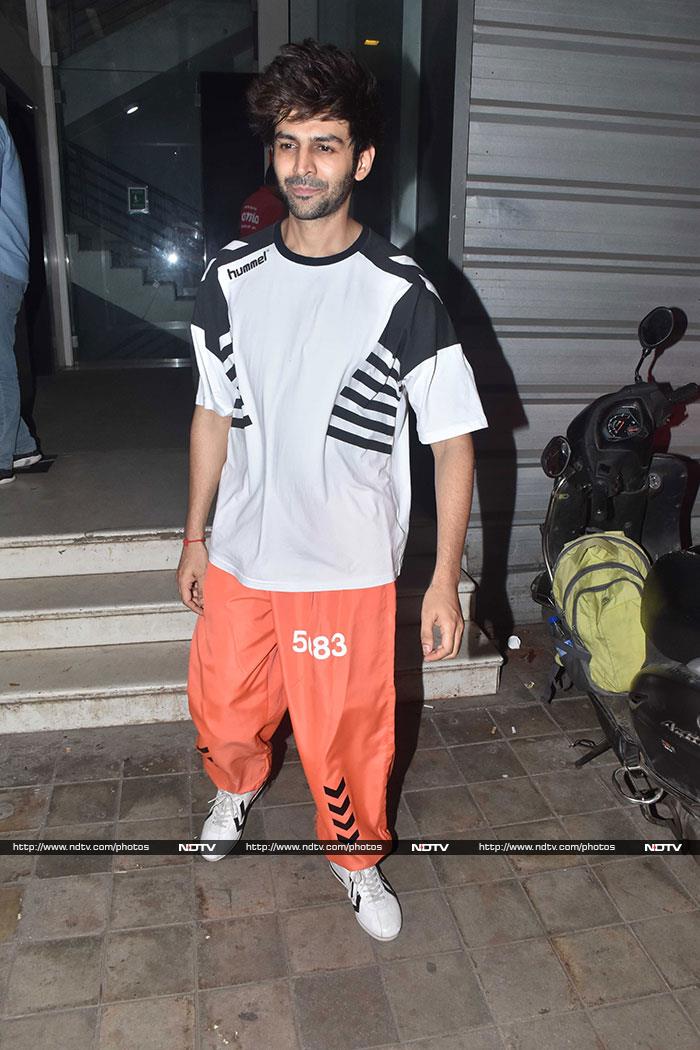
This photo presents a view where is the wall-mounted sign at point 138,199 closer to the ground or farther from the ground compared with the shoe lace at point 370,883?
farther from the ground

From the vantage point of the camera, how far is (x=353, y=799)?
8.23 ft

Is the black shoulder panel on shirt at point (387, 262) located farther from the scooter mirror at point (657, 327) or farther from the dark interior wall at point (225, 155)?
the dark interior wall at point (225, 155)

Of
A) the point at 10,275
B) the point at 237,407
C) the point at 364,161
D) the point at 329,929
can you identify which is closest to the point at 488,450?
the point at 237,407

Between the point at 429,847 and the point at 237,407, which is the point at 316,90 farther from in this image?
the point at 429,847

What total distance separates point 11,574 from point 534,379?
273 cm

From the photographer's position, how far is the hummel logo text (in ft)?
7.37

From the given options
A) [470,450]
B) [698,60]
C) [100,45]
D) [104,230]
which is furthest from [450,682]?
[100,45]

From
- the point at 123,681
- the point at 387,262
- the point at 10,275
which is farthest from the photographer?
the point at 10,275

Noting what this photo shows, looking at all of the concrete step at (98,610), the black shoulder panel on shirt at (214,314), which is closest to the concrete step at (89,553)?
the concrete step at (98,610)

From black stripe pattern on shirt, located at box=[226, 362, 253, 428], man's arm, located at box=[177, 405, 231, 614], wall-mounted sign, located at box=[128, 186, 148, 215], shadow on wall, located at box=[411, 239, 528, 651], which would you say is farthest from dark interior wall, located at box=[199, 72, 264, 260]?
black stripe pattern on shirt, located at box=[226, 362, 253, 428]

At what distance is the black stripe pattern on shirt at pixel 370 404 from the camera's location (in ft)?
7.16

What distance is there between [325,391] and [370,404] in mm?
129

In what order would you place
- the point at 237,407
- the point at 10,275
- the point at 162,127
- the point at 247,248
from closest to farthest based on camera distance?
the point at 247,248, the point at 237,407, the point at 10,275, the point at 162,127

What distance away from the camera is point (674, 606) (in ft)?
8.59
